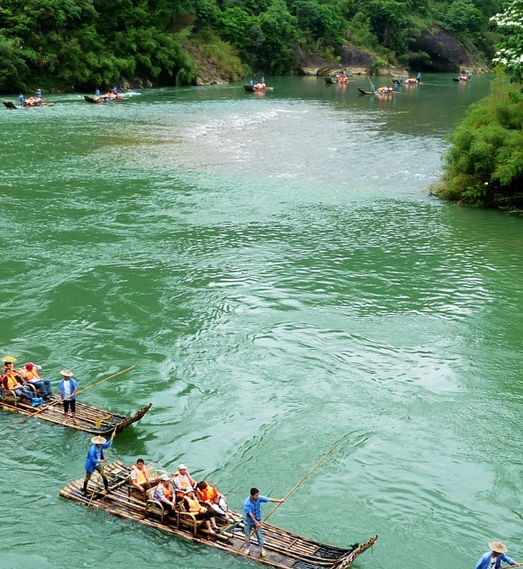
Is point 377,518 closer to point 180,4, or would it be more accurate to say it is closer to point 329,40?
point 180,4

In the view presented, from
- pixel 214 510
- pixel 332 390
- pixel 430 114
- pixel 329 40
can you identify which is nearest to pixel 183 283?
pixel 332 390

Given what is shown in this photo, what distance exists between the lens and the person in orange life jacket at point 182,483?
18.3 meters

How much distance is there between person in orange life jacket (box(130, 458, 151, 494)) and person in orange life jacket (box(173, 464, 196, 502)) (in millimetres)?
696

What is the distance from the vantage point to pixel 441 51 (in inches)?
5989

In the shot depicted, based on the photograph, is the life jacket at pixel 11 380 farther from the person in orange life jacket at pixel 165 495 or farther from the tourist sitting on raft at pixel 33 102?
the tourist sitting on raft at pixel 33 102

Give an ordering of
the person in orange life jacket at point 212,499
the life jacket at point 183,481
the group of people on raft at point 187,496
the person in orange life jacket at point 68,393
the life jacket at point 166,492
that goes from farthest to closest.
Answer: the person in orange life jacket at point 68,393, the life jacket at point 183,481, the life jacket at point 166,492, the person in orange life jacket at point 212,499, the group of people on raft at point 187,496

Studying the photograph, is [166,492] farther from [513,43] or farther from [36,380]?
[513,43]

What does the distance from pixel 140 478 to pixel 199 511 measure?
1.91 meters

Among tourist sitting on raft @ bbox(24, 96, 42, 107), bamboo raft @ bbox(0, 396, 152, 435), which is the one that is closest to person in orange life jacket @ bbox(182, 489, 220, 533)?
bamboo raft @ bbox(0, 396, 152, 435)

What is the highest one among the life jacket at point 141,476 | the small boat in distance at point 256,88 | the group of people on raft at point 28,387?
the small boat in distance at point 256,88

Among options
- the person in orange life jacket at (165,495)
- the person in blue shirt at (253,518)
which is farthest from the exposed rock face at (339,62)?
the person in blue shirt at (253,518)

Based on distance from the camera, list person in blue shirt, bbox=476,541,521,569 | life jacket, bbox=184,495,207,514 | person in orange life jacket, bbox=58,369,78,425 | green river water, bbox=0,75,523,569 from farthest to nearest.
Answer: person in orange life jacket, bbox=58,369,78,425
green river water, bbox=0,75,523,569
life jacket, bbox=184,495,207,514
person in blue shirt, bbox=476,541,521,569

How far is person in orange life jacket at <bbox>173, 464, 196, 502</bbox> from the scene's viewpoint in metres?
18.3

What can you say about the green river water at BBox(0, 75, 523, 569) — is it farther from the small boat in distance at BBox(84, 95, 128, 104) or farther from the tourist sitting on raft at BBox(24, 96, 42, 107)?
the small boat in distance at BBox(84, 95, 128, 104)
